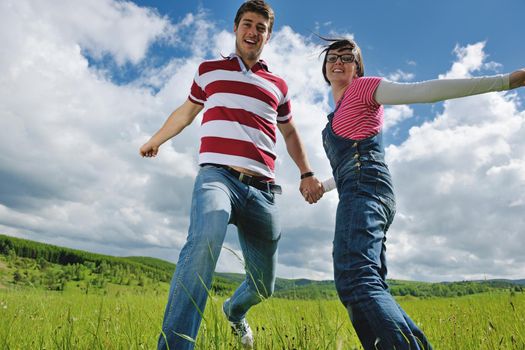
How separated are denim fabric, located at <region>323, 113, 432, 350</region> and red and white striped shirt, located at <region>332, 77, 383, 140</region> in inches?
2.3

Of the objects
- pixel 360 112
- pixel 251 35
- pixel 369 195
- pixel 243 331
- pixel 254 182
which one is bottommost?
pixel 243 331

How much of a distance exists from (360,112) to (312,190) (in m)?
1.71

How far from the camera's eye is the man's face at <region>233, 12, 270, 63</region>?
14.3ft

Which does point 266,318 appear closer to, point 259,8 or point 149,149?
point 149,149

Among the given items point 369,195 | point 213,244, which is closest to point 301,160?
point 213,244

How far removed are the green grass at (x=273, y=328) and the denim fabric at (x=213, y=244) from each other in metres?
0.17

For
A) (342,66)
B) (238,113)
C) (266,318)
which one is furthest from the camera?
(266,318)

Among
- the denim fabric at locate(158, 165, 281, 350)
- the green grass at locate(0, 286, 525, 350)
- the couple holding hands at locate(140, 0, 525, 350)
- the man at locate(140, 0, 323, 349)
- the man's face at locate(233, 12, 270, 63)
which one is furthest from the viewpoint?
the man's face at locate(233, 12, 270, 63)

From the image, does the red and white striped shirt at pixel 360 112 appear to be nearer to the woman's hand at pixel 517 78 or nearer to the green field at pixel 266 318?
the woman's hand at pixel 517 78

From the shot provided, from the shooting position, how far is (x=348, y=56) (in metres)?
3.59

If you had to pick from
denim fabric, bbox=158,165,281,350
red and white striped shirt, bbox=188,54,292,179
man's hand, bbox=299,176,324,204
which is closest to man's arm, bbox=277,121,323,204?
man's hand, bbox=299,176,324,204

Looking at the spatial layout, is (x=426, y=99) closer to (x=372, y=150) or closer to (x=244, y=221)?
(x=372, y=150)

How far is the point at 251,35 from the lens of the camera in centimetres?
441

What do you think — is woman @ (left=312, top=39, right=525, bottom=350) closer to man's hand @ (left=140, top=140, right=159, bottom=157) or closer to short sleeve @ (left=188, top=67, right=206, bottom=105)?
short sleeve @ (left=188, top=67, right=206, bottom=105)
